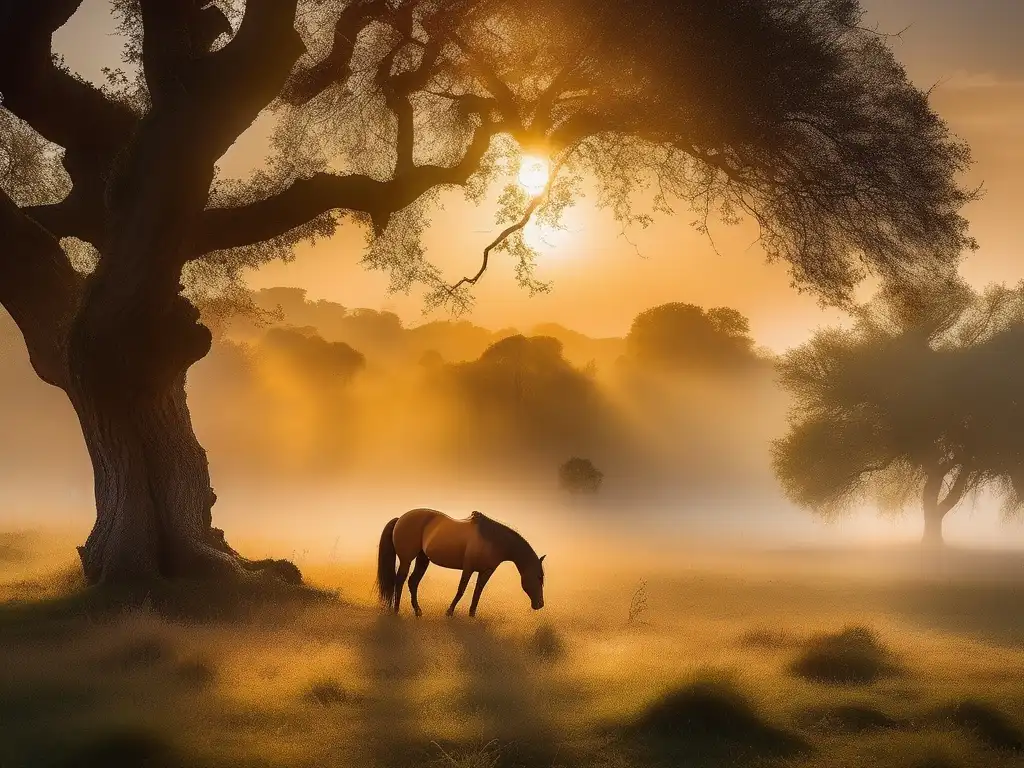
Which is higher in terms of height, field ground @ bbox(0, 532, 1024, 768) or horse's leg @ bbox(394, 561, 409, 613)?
horse's leg @ bbox(394, 561, 409, 613)

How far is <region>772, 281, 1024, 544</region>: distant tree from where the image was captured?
123 feet

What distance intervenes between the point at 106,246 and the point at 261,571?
21.7 ft

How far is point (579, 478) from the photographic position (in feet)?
215

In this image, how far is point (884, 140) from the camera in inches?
648

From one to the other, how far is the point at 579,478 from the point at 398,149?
48465 millimetres

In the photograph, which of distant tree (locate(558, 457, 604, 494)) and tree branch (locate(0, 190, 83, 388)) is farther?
distant tree (locate(558, 457, 604, 494))

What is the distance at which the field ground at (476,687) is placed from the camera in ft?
29.0

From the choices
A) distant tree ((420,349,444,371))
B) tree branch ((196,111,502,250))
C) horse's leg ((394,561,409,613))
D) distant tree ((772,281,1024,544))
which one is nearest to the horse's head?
horse's leg ((394,561,409,613))

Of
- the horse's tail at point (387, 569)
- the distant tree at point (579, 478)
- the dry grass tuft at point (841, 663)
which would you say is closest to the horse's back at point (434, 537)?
the horse's tail at point (387, 569)

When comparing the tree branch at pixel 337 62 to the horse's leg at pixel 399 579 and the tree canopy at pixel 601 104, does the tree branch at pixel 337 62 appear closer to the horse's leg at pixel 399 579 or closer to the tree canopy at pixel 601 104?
the tree canopy at pixel 601 104

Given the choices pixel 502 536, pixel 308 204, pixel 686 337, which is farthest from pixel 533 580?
pixel 686 337

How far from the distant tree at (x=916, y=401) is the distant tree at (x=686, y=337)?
49082mm

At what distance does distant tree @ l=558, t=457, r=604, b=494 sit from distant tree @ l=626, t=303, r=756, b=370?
27382 millimetres

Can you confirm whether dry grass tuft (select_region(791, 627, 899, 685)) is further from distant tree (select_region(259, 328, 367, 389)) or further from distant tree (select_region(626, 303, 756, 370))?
distant tree (select_region(259, 328, 367, 389))
